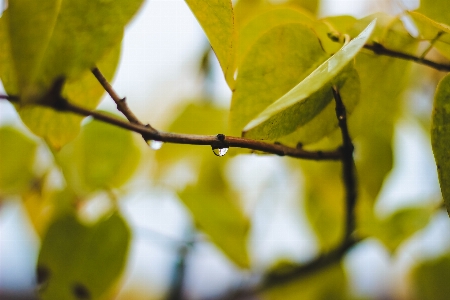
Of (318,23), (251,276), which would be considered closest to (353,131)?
(318,23)

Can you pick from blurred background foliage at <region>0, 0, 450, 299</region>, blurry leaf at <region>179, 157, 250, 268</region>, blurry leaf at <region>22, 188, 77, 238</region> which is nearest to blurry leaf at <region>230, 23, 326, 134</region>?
blurred background foliage at <region>0, 0, 450, 299</region>

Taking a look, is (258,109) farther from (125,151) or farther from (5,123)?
(5,123)

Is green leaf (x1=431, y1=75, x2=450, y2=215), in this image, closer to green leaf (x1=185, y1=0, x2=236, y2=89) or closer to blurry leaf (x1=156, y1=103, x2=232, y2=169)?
green leaf (x1=185, y1=0, x2=236, y2=89)

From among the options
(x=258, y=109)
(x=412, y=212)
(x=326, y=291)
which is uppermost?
(x=258, y=109)

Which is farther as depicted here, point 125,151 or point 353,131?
point 125,151

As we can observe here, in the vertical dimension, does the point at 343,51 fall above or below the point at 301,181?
above

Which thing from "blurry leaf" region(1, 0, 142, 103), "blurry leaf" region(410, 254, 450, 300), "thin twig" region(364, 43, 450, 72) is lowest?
"blurry leaf" region(410, 254, 450, 300)

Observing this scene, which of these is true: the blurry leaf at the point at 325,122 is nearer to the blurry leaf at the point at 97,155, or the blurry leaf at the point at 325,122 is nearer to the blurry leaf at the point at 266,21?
the blurry leaf at the point at 266,21
